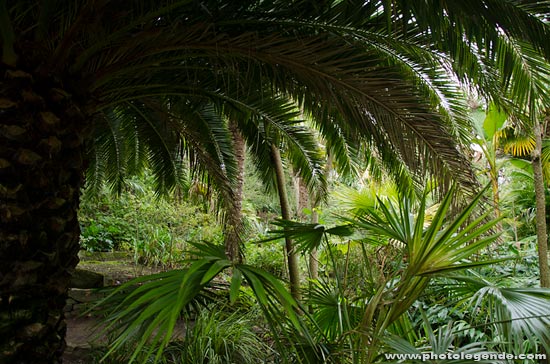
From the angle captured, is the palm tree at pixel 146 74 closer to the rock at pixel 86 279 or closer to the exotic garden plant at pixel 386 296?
the exotic garden plant at pixel 386 296

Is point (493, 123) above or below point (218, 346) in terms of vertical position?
above

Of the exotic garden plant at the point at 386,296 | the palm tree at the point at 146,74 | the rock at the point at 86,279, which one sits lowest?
the rock at the point at 86,279

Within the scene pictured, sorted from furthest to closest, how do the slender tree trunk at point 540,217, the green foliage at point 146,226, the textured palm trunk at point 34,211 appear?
the green foliage at point 146,226, the slender tree trunk at point 540,217, the textured palm trunk at point 34,211

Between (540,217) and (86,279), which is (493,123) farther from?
(86,279)

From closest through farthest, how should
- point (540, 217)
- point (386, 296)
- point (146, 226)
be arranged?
1. point (386, 296)
2. point (540, 217)
3. point (146, 226)

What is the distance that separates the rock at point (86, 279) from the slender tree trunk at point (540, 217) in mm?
5781

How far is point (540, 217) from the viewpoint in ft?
13.6

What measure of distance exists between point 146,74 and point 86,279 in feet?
14.5

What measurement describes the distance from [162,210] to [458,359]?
589 cm

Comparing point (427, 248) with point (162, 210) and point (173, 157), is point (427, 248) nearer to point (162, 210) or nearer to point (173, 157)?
point (173, 157)

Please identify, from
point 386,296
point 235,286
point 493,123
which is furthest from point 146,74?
point 493,123

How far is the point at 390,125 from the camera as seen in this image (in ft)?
9.36

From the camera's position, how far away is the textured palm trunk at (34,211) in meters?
2.14

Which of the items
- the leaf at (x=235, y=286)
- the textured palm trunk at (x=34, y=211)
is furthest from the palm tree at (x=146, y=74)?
the leaf at (x=235, y=286)
